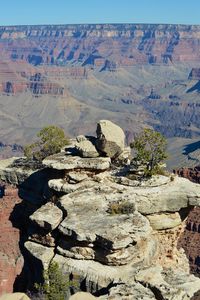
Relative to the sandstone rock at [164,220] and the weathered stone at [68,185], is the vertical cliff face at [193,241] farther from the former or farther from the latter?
the weathered stone at [68,185]

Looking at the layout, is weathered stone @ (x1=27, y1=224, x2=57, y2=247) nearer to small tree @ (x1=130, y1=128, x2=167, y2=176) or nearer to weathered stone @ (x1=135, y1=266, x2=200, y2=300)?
weathered stone @ (x1=135, y1=266, x2=200, y2=300)

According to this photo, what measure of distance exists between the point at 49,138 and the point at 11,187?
194 inches

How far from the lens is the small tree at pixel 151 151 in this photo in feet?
114

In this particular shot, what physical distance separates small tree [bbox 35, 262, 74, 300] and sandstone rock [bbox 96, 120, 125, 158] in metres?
9.98

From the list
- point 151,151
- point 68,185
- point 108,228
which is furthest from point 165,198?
point 68,185

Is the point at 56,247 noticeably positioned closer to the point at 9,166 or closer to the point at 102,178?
the point at 102,178

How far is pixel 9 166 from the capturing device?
42.2 meters

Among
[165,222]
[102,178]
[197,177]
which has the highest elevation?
[102,178]

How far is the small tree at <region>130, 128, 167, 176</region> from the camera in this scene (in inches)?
1369

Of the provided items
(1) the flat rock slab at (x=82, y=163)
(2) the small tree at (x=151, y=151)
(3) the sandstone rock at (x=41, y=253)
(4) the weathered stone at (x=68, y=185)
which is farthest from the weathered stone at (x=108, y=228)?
(2) the small tree at (x=151, y=151)

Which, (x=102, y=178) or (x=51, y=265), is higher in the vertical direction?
(x=102, y=178)

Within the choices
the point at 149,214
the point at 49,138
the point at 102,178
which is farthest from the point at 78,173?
the point at 49,138

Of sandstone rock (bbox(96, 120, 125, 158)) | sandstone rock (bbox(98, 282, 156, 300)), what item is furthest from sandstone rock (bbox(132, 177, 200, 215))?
sandstone rock (bbox(98, 282, 156, 300))

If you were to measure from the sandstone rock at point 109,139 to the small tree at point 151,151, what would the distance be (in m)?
1.39
